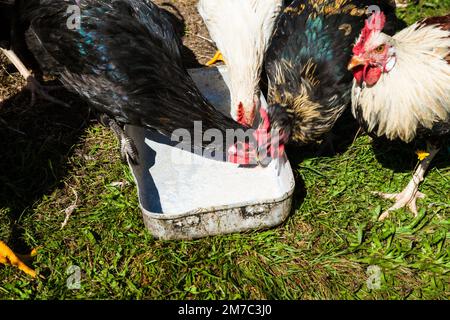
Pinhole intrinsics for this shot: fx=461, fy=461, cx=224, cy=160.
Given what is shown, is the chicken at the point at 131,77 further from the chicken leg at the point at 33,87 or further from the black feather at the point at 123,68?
the chicken leg at the point at 33,87

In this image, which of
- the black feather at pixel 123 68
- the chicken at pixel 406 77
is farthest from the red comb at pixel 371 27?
the black feather at pixel 123 68

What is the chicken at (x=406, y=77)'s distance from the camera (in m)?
3.10

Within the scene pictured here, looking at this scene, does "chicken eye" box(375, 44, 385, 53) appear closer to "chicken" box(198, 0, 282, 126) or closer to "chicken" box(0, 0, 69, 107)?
"chicken" box(198, 0, 282, 126)

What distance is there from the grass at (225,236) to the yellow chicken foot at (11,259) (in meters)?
0.06

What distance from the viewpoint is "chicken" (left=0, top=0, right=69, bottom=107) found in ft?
12.3

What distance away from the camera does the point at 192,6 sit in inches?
217

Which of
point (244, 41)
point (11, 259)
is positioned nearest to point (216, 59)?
point (244, 41)

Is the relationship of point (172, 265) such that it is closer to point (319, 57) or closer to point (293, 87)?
point (293, 87)

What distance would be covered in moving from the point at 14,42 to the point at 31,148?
903mm

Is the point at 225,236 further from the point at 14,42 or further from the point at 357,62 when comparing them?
the point at 14,42

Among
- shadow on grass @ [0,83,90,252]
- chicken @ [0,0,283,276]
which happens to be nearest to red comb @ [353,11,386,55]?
chicken @ [0,0,283,276]

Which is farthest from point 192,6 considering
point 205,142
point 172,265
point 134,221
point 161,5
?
point 172,265

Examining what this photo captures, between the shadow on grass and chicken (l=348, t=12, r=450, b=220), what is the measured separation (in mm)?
2509

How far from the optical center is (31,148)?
4.02m
